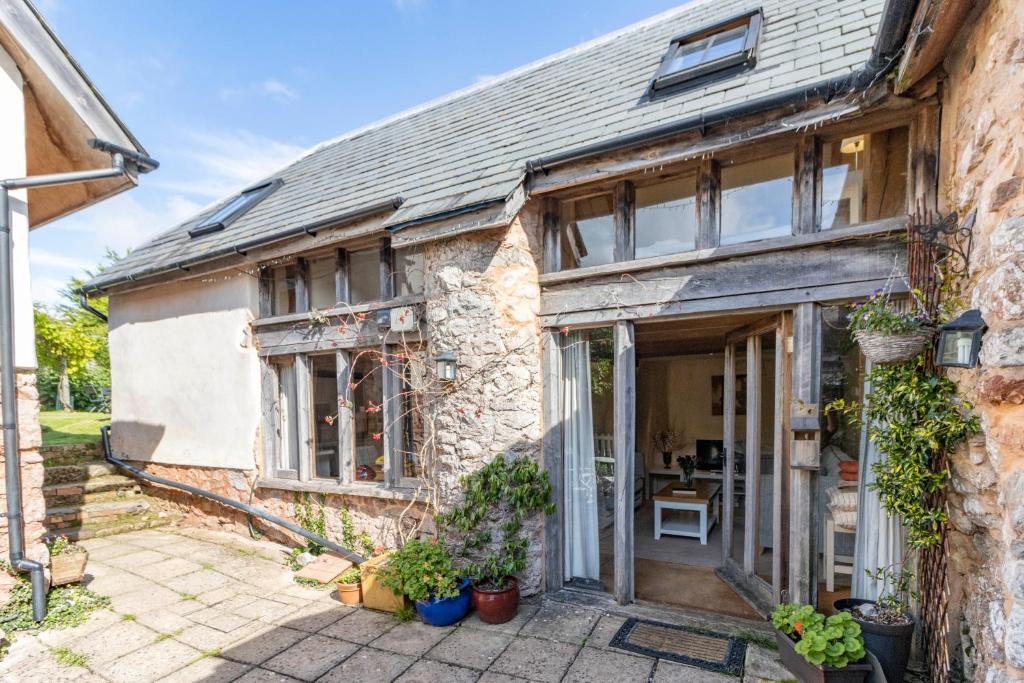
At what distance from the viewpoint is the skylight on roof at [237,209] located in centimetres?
716

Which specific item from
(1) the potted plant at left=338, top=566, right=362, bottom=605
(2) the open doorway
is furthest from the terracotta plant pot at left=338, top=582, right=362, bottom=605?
(2) the open doorway

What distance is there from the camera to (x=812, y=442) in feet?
11.2

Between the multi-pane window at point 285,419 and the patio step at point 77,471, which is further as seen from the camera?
the patio step at point 77,471

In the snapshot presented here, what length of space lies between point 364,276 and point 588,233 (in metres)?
2.92

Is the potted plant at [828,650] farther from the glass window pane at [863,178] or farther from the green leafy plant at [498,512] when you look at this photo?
the glass window pane at [863,178]

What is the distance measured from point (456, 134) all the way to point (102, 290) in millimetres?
6304

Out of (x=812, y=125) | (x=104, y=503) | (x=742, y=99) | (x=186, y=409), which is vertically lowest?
(x=104, y=503)

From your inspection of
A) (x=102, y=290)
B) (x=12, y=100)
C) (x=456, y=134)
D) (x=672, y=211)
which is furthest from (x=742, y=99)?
(x=102, y=290)

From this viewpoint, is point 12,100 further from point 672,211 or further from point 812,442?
point 812,442

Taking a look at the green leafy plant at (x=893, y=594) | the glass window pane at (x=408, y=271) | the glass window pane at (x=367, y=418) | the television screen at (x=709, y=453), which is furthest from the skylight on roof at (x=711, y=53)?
the television screen at (x=709, y=453)

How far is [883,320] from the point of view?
2785mm

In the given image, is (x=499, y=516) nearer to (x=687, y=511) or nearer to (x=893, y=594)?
(x=893, y=594)

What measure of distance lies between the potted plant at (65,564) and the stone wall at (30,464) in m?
0.27

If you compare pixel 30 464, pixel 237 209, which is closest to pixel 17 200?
pixel 30 464
